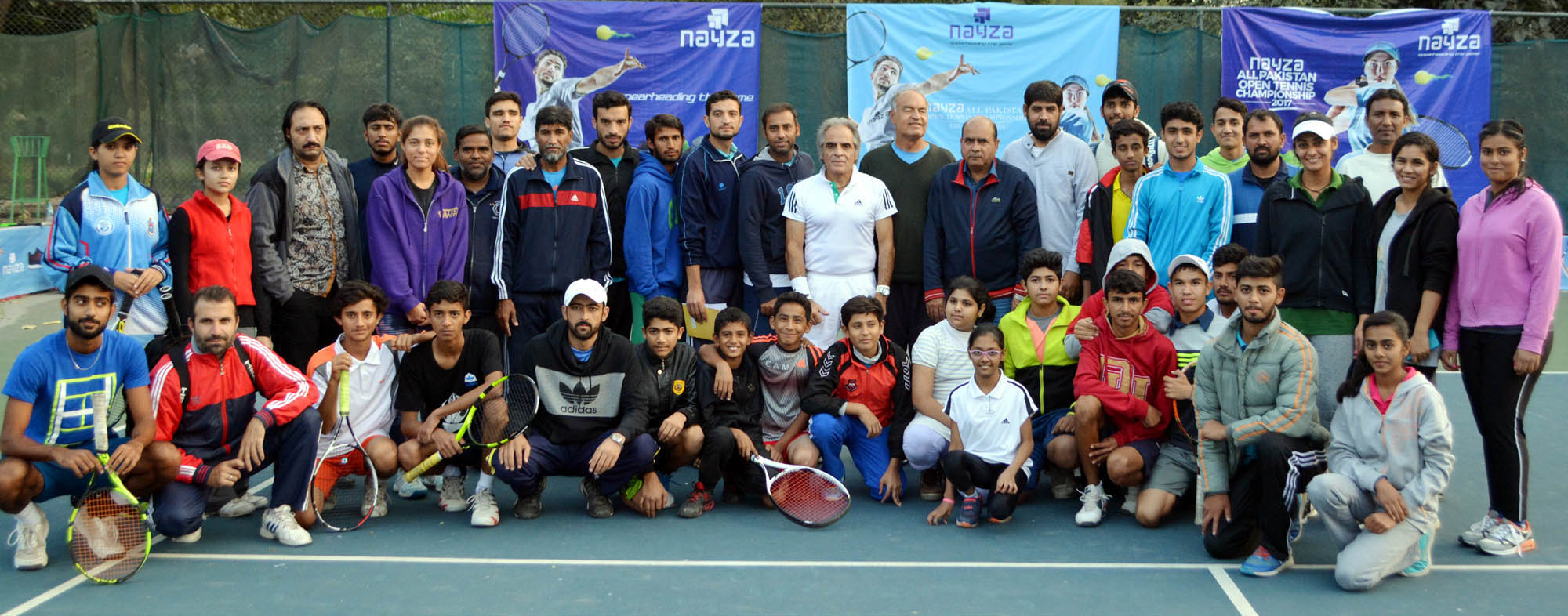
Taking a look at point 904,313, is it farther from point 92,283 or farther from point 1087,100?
point 1087,100

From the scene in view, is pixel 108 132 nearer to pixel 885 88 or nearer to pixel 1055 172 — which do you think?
pixel 1055 172

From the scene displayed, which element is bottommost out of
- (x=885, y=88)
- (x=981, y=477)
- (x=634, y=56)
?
(x=981, y=477)

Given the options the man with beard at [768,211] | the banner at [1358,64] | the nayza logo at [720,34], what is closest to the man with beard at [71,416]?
the man with beard at [768,211]

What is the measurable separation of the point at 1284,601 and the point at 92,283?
422 cm

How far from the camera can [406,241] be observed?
17.7 ft

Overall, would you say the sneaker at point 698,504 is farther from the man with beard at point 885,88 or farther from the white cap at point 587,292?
the man with beard at point 885,88

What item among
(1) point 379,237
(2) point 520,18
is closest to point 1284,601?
(1) point 379,237

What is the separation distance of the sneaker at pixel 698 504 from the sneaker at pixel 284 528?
1.46 metres

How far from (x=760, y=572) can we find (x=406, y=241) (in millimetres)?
2378

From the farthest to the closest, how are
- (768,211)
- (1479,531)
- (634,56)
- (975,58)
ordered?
1. (975,58)
2. (634,56)
3. (768,211)
4. (1479,531)

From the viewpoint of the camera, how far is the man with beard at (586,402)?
4938 millimetres

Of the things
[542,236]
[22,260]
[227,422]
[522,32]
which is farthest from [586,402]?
[22,260]

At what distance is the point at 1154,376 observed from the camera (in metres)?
4.88

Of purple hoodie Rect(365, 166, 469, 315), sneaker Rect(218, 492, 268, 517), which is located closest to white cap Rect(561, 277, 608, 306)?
purple hoodie Rect(365, 166, 469, 315)
